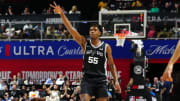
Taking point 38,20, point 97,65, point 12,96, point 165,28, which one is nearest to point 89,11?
point 38,20

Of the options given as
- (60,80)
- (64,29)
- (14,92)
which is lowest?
(14,92)

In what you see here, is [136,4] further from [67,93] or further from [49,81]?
[67,93]

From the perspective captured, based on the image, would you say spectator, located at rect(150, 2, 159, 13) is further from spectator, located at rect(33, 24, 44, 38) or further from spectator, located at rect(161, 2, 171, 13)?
spectator, located at rect(33, 24, 44, 38)

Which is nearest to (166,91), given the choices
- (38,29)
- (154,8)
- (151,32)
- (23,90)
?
(151,32)

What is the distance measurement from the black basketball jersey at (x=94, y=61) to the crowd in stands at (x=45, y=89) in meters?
8.64

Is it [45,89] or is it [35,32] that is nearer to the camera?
[45,89]

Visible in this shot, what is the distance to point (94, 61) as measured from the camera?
8008 millimetres

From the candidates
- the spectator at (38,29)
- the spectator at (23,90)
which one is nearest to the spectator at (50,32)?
the spectator at (38,29)

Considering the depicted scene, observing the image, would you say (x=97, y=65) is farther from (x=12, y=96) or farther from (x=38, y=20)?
(x=38, y=20)

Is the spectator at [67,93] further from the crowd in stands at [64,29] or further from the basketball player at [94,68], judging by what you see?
the basketball player at [94,68]

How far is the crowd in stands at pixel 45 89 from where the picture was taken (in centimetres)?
1786

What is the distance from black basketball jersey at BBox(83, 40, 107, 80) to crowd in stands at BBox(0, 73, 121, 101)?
28.3 feet

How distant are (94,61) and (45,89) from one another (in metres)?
11.1

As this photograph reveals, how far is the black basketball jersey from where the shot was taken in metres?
8.00
